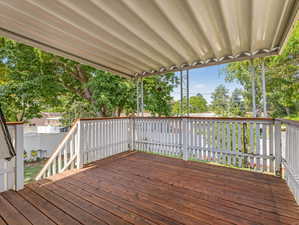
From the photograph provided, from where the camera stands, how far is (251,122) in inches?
114

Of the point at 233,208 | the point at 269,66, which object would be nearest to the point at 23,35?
the point at 233,208

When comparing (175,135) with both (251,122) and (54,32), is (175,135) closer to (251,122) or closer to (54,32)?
(251,122)

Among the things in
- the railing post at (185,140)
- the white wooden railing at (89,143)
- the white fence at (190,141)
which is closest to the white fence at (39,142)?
the white wooden railing at (89,143)

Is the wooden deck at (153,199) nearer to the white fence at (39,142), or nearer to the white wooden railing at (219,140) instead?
the white wooden railing at (219,140)

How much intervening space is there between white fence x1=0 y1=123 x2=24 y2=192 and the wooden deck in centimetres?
14

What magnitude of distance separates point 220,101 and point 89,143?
6995 millimetres

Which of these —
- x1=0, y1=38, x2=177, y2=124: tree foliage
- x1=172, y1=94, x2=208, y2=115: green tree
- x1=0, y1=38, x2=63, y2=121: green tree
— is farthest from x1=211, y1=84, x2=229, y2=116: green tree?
x1=0, y1=38, x2=63, y2=121: green tree

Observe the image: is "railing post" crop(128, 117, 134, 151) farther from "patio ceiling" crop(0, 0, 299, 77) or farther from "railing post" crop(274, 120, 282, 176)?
"railing post" crop(274, 120, 282, 176)

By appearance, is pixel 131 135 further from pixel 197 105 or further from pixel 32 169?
pixel 197 105

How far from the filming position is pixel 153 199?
191 cm

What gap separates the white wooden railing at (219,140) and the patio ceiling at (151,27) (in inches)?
57.2

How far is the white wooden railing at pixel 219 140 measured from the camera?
275cm

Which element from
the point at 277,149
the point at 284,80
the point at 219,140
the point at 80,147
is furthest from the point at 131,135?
the point at 284,80

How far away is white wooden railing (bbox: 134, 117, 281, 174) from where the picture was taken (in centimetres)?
275
